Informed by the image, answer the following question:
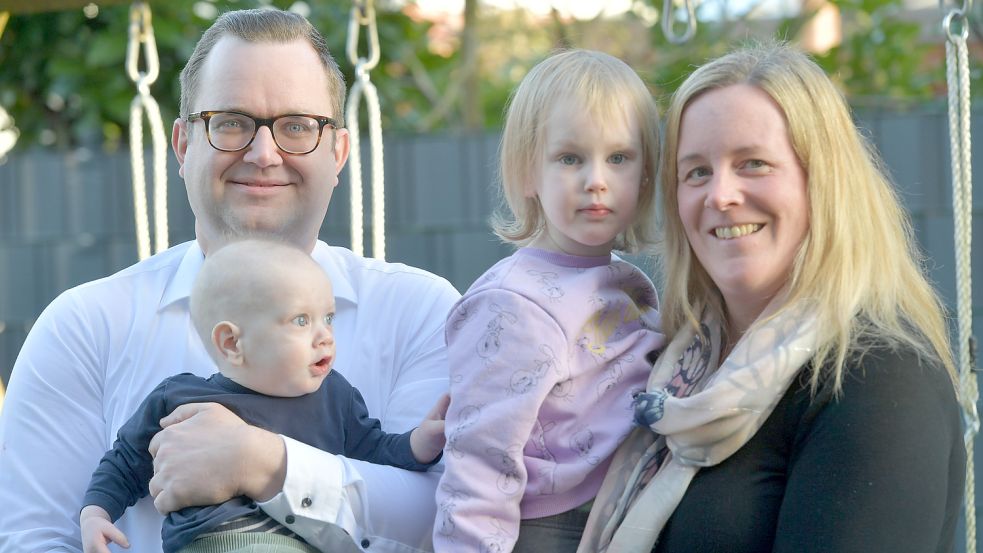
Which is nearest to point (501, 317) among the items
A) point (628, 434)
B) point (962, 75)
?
point (628, 434)

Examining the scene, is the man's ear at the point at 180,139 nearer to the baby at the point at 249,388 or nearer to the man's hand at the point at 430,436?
the baby at the point at 249,388

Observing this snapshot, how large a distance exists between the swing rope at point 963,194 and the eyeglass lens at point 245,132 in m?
1.27

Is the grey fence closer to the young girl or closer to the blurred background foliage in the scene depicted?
the blurred background foliage

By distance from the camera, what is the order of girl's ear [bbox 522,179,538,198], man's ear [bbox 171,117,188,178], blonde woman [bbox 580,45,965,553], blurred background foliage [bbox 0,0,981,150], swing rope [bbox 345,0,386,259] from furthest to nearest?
blurred background foliage [bbox 0,0,981,150], swing rope [bbox 345,0,386,259], man's ear [bbox 171,117,188,178], girl's ear [bbox 522,179,538,198], blonde woman [bbox 580,45,965,553]

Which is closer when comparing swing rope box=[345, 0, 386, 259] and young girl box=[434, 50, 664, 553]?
young girl box=[434, 50, 664, 553]

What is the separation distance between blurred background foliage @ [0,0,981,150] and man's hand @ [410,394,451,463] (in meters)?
2.67

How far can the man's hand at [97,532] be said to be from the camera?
1.93m

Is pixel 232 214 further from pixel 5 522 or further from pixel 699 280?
pixel 699 280

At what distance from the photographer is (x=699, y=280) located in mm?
2092

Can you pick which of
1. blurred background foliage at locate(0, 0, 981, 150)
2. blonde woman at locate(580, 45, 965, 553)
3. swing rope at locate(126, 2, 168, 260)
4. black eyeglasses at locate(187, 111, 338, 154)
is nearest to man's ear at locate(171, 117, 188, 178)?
black eyeglasses at locate(187, 111, 338, 154)

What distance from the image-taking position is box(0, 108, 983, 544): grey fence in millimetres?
3979

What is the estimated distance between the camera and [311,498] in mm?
1935

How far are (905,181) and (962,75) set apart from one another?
5.19ft

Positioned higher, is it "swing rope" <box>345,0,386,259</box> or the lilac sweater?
"swing rope" <box>345,0,386,259</box>
